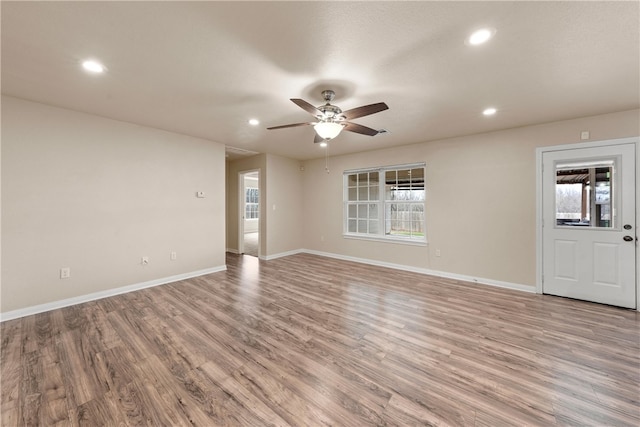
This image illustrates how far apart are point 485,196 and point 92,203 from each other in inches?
232

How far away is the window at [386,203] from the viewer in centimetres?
508

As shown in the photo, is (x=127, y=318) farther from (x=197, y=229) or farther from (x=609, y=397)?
(x=609, y=397)

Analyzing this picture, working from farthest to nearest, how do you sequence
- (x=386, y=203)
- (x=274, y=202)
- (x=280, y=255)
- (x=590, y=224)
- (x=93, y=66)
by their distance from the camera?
1. (x=280, y=255)
2. (x=274, y=202)
3. (x=386, y=203)
4. (x=590, y=224)
5. (x=93, y=66)

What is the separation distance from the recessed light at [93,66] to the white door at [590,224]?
5405mm

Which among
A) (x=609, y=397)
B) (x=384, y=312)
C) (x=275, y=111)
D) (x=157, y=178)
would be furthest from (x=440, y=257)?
(x=157, y=178)

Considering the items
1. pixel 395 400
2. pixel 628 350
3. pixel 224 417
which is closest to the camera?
pixel 224 417

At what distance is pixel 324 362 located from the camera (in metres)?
2.11

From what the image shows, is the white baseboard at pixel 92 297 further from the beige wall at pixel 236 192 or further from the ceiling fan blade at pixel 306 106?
the ceiling fan blade at pixel 306 106

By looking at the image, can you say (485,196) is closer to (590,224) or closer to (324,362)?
(590,224)

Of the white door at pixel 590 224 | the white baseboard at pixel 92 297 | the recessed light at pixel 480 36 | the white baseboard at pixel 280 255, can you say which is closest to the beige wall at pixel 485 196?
the white door at pixel 590 224

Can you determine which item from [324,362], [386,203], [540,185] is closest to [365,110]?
[324,362]

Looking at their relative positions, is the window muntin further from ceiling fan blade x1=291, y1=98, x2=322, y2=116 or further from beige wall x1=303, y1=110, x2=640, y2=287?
ceiling fan blade x1=291, y1=98, x2=322, y2=116

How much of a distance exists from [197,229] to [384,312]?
3534mm

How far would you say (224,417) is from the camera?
1.56m
